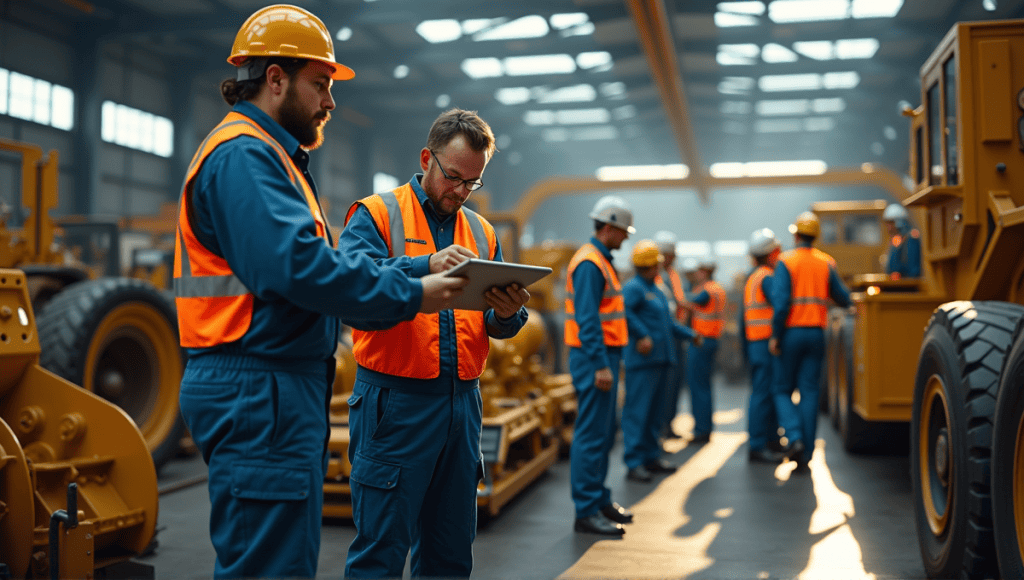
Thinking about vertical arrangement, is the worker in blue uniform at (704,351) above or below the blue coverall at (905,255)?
below

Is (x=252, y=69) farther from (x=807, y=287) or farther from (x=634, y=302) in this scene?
(x=807, y=287)

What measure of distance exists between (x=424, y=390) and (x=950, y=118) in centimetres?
321

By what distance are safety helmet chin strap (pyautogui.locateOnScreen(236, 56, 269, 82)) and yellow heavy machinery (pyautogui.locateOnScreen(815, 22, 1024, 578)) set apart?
244cm

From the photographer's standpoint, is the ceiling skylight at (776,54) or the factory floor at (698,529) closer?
the factory floor at (698,529)

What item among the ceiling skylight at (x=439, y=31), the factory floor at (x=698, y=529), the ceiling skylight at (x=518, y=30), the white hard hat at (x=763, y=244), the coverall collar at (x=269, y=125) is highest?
the ceiling skylight at (x=439, y=31)

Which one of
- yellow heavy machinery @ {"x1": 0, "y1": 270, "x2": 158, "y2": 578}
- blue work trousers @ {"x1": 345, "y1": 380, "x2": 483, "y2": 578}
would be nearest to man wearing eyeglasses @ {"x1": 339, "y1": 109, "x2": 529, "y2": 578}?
blue work trousers @ {"x1": 345, "y1": 380, "x2": 483, "y2": 578}

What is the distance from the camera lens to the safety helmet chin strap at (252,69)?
75.4 inches

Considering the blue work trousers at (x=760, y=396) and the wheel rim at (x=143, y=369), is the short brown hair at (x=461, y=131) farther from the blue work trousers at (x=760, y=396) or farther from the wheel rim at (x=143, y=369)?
the blue work trousers at (x=760, y=396)

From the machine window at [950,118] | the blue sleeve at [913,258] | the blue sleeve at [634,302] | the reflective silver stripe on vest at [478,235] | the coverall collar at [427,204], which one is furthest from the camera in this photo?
the blue sleeve at [913,258]

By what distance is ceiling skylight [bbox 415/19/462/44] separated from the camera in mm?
14814

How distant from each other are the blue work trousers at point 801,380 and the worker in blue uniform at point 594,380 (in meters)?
2.07

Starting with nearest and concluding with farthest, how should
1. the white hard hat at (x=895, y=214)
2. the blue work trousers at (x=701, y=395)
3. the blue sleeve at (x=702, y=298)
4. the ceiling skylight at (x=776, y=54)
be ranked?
the blue work trousers at (x=701, y=395) < the blue sleeve at (x=702, y=298) < the white hard hat at (x=895, y=214) < the ceiling skylight at (x=776, y=54)

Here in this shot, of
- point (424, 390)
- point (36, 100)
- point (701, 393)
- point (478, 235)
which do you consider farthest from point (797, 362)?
point (36, 100)

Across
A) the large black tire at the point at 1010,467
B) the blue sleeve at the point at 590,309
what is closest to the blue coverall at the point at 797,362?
the blue sleeve at the point at 590,309
